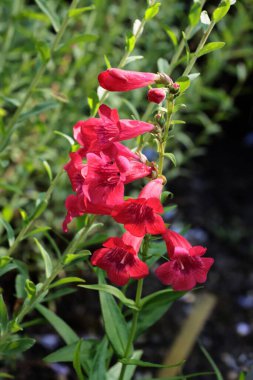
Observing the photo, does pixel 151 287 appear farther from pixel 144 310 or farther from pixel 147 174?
pixel 147 174

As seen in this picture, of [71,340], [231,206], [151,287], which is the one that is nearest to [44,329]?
[151,287]

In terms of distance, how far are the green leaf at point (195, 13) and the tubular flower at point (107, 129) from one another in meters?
0.53

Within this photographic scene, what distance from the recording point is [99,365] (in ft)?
5.61

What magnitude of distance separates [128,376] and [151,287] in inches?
68.7

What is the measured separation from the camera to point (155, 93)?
1.33 metres

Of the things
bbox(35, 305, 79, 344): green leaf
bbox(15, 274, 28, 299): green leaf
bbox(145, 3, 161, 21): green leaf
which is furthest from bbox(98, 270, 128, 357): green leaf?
bbox(145, 3, 161, 21): green leaf

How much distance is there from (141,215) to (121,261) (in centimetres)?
16

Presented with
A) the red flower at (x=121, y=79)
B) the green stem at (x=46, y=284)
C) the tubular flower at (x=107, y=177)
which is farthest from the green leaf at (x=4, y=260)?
the red flower at (x=121, y=79)

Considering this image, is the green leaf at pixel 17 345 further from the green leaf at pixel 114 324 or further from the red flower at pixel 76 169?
the red flower at pixel 76 169

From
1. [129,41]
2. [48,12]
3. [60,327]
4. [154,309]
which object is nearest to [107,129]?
[129,41]

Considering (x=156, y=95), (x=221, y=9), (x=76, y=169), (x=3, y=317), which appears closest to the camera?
(x=156, y=95)

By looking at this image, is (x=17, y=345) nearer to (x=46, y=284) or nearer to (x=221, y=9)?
(x=46, y=284)

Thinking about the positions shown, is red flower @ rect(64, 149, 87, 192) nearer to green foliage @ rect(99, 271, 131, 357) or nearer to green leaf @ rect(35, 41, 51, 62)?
green foliage @ rect(99, 271, 131, 357)

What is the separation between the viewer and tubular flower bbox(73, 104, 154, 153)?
1.39 metres
